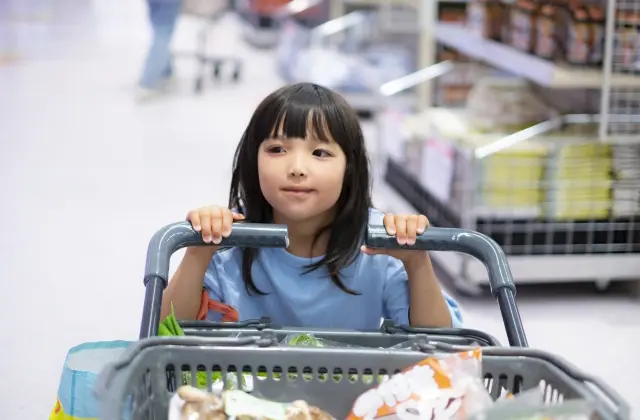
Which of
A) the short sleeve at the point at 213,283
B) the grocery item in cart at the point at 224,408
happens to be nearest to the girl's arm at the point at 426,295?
the short sleeve at the point at 213,283

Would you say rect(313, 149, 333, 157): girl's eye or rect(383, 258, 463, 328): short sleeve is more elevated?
rect(313, 149, 333, 157): girl's eye

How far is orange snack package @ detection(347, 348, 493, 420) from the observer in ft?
3.78

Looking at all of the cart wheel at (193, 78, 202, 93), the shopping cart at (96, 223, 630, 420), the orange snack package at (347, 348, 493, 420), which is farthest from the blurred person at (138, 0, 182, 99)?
the orange snack package at (347, 348, 493, 420)

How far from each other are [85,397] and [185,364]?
1.26 ft

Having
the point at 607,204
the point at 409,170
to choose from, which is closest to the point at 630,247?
the point at 607,204

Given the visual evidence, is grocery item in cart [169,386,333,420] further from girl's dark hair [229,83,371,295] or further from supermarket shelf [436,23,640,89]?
supermarket shelf [436,23,640,89]

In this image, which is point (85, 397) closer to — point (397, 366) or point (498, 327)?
point (397, 366)

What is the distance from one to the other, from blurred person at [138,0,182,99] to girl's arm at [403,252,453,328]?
6251mm

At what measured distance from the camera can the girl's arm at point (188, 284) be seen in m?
1.70

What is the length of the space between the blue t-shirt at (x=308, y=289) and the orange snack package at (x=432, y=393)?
2.01 feet

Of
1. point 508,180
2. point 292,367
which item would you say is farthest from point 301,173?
point 508,180

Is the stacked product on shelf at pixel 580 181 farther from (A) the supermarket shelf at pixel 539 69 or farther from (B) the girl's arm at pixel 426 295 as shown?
(B) the girl's arm at pixel 426 295

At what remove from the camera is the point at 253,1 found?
11.7 m

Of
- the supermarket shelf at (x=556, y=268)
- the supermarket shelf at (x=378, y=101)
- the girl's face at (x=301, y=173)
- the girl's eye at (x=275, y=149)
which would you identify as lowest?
the supermarket shelf at (x=556, y=268)
